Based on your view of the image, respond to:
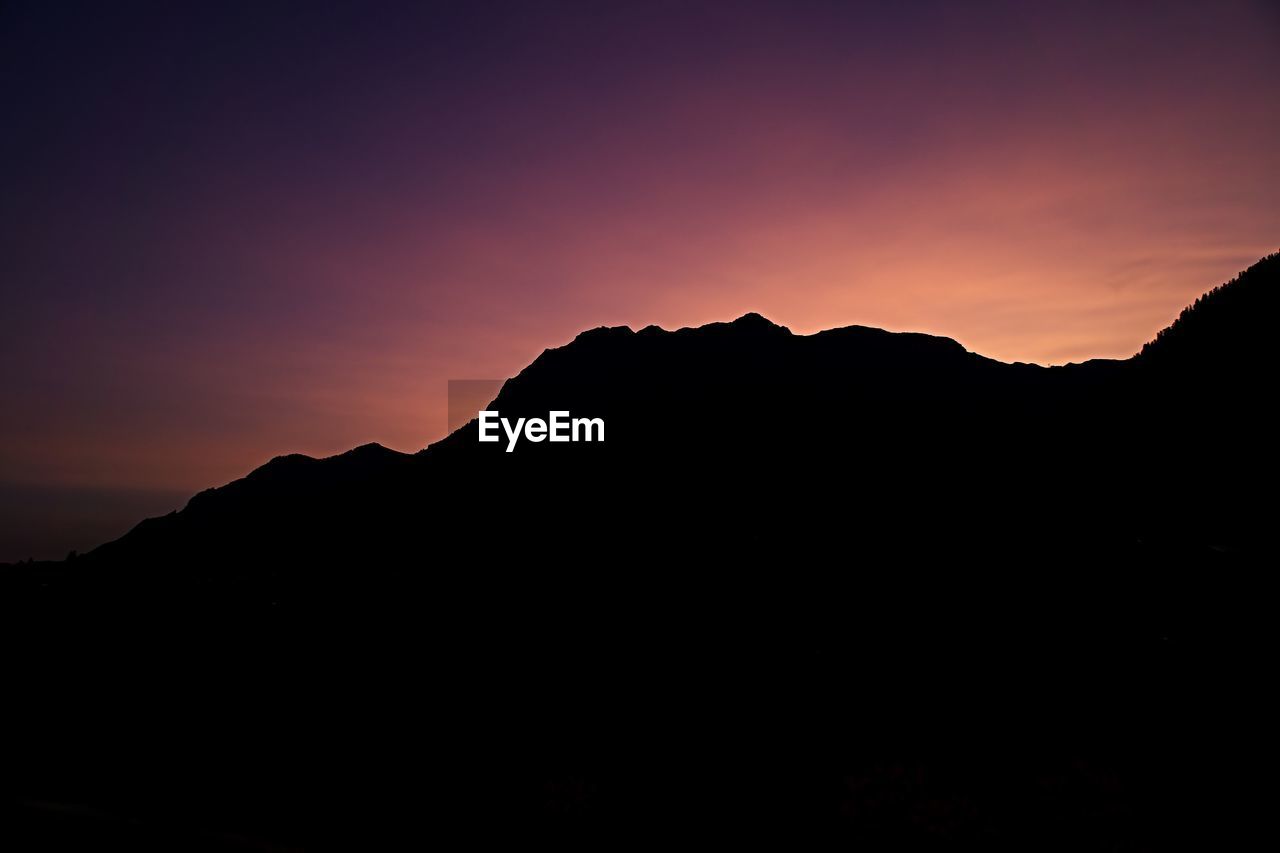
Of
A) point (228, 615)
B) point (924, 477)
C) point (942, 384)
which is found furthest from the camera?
point (942, 384)

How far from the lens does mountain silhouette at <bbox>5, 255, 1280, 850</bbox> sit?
12758 mm

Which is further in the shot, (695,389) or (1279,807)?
(695,389)

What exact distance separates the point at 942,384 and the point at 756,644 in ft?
296

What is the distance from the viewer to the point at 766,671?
21.4m

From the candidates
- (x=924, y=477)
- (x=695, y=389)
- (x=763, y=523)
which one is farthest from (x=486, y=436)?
(x=924, y=477)

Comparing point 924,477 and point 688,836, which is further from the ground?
point 924,477

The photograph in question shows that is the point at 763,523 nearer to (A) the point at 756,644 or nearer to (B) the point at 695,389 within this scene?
(A) the point at 756,644

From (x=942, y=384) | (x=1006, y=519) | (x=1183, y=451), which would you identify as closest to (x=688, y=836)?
(x=1183, y=451)

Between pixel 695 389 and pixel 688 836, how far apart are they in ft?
301

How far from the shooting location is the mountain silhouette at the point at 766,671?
12.8m

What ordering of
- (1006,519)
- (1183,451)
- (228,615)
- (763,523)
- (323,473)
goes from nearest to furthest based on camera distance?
(228,615), (1183,451), (1006,519), (763,523), (323,473)

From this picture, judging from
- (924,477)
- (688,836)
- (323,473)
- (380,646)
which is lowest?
(688,836)

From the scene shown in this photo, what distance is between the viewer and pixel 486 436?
9306 centimetres

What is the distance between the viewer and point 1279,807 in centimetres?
1132
